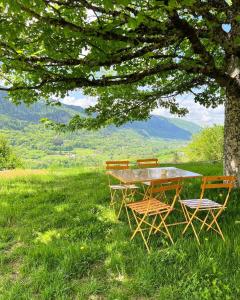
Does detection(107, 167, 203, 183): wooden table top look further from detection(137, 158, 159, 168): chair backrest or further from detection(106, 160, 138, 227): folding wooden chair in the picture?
detection(137, 158, 159, 168): chair backrest

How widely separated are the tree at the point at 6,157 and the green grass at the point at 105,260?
36.9 meters

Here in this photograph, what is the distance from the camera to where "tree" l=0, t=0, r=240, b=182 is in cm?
514

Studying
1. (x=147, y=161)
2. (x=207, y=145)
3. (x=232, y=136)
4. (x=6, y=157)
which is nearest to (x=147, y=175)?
(x=232, y=136)

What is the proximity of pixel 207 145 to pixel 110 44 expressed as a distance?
55.1 m

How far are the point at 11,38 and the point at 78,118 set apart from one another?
4.79 m

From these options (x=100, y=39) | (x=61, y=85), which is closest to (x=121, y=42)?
(x=100, y=39)

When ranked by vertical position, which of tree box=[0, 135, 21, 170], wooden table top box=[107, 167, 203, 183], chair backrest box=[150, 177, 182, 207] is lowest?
tree box=[0, 135, 21, 170]

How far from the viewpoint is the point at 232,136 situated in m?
8.20

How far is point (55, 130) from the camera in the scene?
9.64 m

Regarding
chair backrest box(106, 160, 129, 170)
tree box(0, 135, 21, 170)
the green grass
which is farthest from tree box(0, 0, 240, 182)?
tree box(0, 135, 21, 170)

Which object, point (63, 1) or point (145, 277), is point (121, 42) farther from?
point (145, 277)

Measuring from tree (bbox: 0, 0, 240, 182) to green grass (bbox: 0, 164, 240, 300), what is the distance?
9.30 feet

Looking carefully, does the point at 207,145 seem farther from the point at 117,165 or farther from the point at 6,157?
the point at 117,165

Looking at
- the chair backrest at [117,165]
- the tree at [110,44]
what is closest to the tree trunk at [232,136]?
the tree at [110,44]
